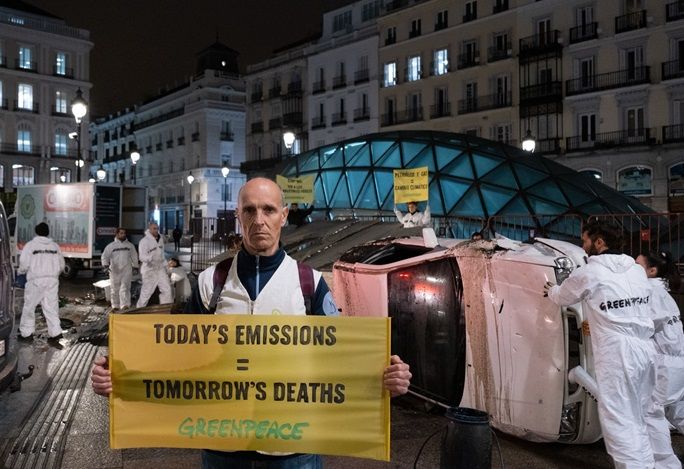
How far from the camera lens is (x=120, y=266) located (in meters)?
14.5

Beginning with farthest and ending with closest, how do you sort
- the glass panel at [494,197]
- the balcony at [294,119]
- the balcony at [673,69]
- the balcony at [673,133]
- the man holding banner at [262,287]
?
the balcony at [294,119] < the balcony at [673,69] < the balcony at [673,133] < the glass panel at [494,197] < the man holding banner at [262,287]

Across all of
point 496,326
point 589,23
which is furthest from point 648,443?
point 589,23

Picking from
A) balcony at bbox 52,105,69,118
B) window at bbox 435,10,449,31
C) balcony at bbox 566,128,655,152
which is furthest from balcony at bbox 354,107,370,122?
balcony at bbox 52,105,69,118

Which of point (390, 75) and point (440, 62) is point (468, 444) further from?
point (390, 75)

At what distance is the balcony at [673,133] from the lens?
32875mm

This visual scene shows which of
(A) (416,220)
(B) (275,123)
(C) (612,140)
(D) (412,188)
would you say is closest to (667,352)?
(A) (416,220)

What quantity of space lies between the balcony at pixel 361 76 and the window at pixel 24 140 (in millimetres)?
32916

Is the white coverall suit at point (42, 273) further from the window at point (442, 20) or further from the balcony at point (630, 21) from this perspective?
the window at point (442, 20)

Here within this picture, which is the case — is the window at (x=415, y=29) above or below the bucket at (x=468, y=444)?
above

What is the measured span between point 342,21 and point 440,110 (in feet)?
51.9

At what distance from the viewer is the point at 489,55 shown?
1651 inches

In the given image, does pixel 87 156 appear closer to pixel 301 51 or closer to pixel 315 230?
pixel 301 51

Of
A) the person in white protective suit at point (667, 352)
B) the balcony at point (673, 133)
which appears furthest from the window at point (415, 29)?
the person in white protective suit at point (667, 352)

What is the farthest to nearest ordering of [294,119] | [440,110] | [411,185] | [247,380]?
1. [294,119]
2. [440,110]
3. [411,185]
4. [247,380]
